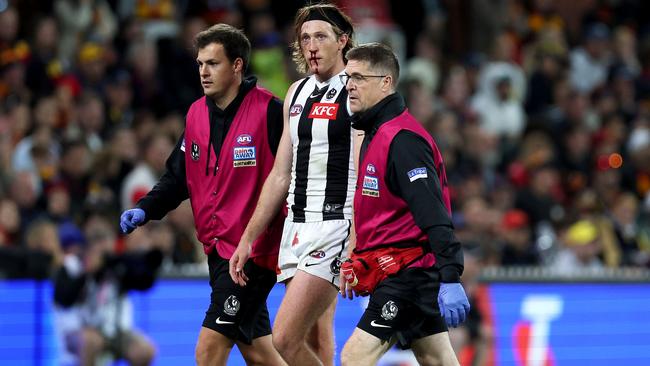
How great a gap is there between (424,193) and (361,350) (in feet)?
3.18

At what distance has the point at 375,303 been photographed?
26.1 feet

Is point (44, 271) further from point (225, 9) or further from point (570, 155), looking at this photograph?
point (570, 155)

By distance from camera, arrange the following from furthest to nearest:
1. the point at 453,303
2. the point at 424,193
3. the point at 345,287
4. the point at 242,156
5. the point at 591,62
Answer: the point at 591,62, the point at 242,156, the point at 345,287, the point at 424,193, the point at 453,303

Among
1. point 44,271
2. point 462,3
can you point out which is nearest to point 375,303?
point 44,271

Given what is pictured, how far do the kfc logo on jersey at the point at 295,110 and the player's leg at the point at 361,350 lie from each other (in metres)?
1.41

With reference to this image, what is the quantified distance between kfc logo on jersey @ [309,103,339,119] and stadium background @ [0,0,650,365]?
409 centimetres

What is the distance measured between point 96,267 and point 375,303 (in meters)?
4.37

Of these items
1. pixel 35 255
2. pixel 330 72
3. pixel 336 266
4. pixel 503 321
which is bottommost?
pixel 503 321

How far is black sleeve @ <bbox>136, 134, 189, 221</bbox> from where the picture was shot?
29.2 feet

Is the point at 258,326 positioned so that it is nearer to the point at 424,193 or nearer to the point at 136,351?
the point at 424,193

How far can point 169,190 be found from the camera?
29.4 ft

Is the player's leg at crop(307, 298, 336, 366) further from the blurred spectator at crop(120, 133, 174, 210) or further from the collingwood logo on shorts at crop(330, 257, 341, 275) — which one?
the blurred spectator at crop(120, 133, 174, 210)

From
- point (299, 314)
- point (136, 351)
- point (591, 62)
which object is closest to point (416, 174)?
point (299, 314)

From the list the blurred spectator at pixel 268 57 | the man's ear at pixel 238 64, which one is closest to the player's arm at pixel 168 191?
the man's ear at pixel 238 64
